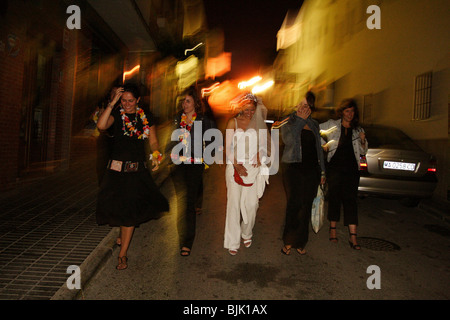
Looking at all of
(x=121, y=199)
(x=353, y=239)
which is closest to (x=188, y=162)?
(x=121, y=199)

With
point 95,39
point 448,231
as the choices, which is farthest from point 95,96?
point 448,231

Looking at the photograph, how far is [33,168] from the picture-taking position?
8883 millimetres

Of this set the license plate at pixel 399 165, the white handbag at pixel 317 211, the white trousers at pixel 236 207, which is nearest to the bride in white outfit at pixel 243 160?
the white trousers at pixel 236 207

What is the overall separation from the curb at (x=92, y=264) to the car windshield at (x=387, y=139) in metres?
5.19

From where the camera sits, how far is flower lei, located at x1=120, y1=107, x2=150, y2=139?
3791 millimetres

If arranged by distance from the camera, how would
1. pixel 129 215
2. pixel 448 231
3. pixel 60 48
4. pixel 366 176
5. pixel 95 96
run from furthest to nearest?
pixel 95 96, pixel 60 48, pixel 366 176, pixel 448 231, pixel 129 215

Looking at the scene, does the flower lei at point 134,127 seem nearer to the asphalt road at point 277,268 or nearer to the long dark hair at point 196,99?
the long dark hair at point 196,99

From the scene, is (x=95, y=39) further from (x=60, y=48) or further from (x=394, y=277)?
(x=394, y=277)

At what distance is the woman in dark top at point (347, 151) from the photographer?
4797 mm

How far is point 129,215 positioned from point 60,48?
7.90 meters

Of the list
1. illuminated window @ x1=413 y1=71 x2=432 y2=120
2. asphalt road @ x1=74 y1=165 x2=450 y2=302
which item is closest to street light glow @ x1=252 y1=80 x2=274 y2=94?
illuminated window @ x1=413 y1=71 x2=432 y2=120

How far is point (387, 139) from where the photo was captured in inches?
284

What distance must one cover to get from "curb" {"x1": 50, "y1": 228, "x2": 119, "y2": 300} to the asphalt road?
0.17ft
